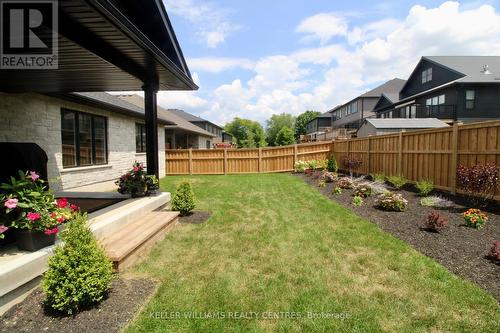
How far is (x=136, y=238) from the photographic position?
4.55 metres

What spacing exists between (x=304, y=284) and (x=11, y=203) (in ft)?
11.4

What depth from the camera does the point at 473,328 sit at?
2.75 metres

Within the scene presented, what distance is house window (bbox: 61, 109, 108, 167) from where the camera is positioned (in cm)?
890

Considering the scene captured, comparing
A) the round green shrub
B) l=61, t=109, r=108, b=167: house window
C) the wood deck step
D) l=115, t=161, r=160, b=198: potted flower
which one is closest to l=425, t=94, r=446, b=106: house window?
l=61, t=109, r=108, b=167: house window

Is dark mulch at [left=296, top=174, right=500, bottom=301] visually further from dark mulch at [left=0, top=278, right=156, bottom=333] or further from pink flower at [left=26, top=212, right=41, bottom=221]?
pink flower at [left=26, top=212, right=41, bottom=221]

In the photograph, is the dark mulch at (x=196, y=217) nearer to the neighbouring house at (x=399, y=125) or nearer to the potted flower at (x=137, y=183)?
the potted flower at (x=137, y=183)

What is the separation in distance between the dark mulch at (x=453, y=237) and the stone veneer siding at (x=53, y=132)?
A: 6653mm

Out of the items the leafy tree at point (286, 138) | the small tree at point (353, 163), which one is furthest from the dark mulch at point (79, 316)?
the leafy tree at point (286, 138)

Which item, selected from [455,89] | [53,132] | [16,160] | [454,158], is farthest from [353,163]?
[455,89]

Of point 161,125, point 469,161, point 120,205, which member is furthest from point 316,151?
point 120,205

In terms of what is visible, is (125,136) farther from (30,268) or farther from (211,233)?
(30,268)

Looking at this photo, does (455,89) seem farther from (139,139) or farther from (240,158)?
(139,139)

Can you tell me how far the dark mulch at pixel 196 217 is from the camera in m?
6.70

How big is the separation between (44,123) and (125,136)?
430 cm
